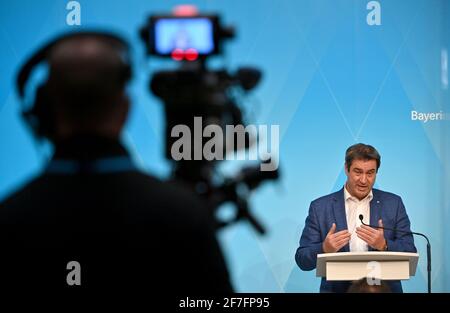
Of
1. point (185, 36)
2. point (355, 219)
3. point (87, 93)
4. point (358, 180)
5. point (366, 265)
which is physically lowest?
point (366, 265)

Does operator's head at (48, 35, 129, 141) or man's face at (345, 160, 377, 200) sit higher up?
operator's head at (48, 35, 129, 141)

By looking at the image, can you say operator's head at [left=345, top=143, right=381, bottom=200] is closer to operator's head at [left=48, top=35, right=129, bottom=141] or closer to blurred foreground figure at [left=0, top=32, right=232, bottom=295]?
blurred foreground figure at [left=0, top=32, right=232, bottom=295]

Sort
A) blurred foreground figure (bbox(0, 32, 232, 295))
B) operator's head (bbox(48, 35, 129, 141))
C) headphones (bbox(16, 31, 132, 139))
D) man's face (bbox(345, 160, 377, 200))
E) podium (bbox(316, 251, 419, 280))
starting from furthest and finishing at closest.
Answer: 1. man's face (bbox(345, 160, 377, 200))
2. podium (bbox(316, 251, 419, 280))
3. headphones (bbox(16, 31, 132, 139))
4. operator's head (bbox(48, 35, 129, 141))
5. blurred foreground figure (bbox(0, 32, 232, 295))

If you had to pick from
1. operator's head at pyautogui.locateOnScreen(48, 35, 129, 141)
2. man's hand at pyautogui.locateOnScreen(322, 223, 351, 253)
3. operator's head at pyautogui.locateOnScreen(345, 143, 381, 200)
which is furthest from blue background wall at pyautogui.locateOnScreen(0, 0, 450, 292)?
operator's head at pyautogui.locateOnScreen(48, 35, 129, 141)

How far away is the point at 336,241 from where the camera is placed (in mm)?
4277

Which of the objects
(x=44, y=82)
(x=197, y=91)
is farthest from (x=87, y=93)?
(x=197, y=91)

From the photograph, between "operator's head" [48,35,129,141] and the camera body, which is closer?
"operator's head" [48,35,129,141]

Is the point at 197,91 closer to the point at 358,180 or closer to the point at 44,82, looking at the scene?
the point at 44,82

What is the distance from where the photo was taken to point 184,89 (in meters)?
4.05

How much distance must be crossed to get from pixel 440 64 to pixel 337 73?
55cm

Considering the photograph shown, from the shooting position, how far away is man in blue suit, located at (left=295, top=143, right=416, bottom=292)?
4.28 meters

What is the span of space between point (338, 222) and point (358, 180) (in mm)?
243

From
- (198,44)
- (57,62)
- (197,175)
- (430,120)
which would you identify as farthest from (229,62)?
(430,120)
